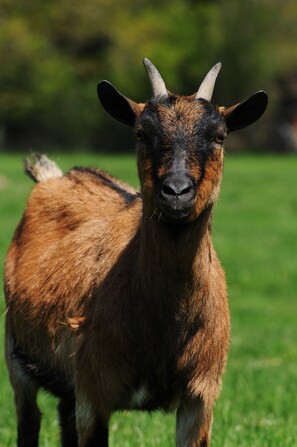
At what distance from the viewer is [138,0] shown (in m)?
67.4

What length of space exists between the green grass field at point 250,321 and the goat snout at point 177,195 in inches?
83.0

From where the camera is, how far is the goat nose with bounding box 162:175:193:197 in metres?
4.38

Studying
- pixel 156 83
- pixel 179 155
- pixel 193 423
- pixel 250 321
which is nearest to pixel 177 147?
pixel 179 155

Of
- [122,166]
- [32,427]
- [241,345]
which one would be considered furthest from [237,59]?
[32,427]

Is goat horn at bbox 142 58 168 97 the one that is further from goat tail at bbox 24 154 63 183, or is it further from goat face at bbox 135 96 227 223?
goat tail at bbox 24 154 63 183

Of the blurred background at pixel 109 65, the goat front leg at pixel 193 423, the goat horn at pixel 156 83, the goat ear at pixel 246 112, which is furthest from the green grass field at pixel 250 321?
the blurred background at pixel 109 65

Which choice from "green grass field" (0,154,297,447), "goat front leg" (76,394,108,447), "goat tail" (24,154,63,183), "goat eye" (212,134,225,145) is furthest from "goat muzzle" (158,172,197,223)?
"goat tail" (24,154,63,183)

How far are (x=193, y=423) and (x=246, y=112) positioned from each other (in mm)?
1535

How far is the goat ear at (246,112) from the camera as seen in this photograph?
5016 mm

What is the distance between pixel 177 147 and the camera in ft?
15.0

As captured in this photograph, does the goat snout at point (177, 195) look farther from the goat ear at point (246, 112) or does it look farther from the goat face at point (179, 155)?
the goat ear at point (246, 112)

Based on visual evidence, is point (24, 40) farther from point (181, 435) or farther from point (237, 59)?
point (181, 435)

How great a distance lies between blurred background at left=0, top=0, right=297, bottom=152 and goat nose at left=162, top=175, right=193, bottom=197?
53432 mm

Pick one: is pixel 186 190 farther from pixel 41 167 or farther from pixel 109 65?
pixel 109 65
